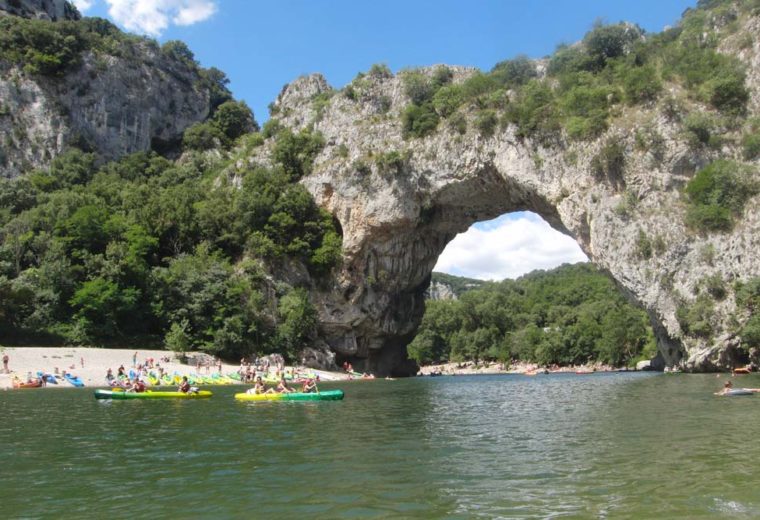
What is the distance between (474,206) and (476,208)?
0.43 m

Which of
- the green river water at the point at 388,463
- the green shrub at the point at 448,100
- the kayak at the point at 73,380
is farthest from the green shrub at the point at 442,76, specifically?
the green river water at the point at 388,463

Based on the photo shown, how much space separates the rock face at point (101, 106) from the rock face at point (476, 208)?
1839cm

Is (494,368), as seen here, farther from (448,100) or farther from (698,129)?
(698,129)

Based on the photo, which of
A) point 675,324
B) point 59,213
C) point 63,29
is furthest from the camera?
point 63,29

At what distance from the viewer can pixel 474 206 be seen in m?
48.9

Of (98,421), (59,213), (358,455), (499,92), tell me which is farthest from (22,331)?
(499,92)

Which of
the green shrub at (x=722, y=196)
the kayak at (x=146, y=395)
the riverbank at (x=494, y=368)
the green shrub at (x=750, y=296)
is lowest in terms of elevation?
the riverbank at (x=494, y=368)

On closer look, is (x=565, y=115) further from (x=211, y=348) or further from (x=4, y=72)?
(x=4, y=72)

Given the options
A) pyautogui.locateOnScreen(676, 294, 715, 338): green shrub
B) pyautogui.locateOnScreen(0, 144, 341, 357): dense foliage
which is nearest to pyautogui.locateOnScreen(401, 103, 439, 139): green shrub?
pyautogui.locateOnScreen(0, 144, 341, 357): dense foliage

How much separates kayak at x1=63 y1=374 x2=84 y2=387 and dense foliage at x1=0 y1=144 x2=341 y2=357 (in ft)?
25.8

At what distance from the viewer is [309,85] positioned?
65688 mm

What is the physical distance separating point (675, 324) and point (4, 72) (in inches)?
2576

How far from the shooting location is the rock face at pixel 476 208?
35.4m

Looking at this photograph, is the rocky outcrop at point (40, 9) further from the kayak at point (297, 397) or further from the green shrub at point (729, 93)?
the green shrub at point (729, 93)
